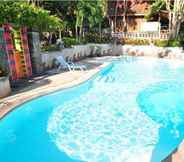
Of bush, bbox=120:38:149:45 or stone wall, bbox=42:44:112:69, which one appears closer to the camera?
stone wall, bbox=42:44:112:69

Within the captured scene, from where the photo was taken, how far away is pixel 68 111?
10898mm

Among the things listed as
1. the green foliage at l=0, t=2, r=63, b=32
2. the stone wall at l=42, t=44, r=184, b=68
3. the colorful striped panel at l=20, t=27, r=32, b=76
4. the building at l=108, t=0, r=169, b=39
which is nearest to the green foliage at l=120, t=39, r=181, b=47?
the stone wall at l=42, t=44, r=184, b=68

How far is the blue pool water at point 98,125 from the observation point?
7.67 metres

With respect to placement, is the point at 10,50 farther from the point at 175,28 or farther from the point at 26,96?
the point at 175,28

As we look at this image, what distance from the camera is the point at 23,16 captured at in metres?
14.4

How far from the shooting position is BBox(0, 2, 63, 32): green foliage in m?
13.7

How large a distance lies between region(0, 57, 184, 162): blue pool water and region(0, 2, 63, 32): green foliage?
3982mm

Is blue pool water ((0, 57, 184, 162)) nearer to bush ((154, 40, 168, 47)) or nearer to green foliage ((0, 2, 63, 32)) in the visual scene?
green foliage ((0, 2, 63, 32))

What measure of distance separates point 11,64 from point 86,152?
719 cm

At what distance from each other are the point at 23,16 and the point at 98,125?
24.2 feet

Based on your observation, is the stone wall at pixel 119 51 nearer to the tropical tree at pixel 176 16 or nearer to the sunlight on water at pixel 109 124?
the tropical tree at pixel 176 16

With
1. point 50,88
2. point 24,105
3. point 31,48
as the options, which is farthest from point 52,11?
point 24,105

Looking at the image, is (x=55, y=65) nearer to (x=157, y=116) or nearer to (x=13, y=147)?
(x=157, y=116)

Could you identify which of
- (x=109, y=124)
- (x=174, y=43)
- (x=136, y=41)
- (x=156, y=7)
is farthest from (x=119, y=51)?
(x=109, y=124)
